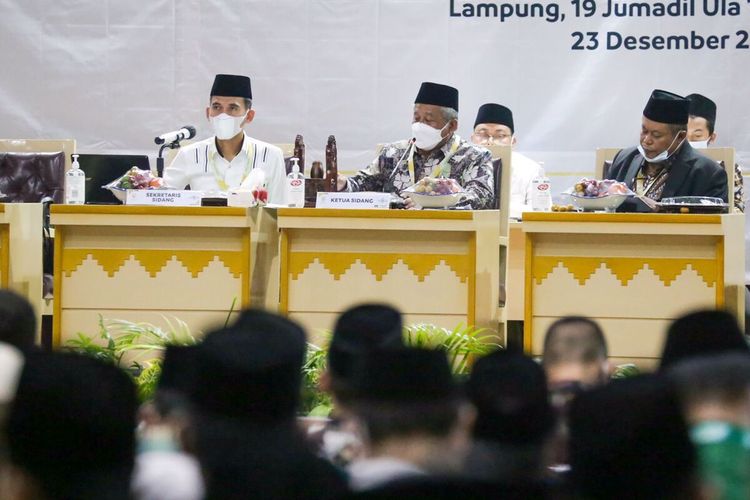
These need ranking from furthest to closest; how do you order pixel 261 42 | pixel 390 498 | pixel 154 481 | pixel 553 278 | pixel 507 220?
1. pixel 261 42
2. pixel 507 220
3. pixel 553 278
4. pixel 154 481
5. pixel 390 498

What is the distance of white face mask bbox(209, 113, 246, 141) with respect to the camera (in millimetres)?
6215

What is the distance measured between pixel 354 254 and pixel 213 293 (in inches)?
23.0

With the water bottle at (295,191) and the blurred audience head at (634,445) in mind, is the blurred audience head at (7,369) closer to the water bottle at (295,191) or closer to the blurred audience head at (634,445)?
the blurred audience head at (634,445)

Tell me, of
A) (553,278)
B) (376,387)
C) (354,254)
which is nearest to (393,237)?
(354,254)

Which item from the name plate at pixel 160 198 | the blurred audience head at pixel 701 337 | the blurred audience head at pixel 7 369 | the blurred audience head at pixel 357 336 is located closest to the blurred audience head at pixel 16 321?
the blurred audience head at pixel 7 369

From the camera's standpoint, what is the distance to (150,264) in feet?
16.9

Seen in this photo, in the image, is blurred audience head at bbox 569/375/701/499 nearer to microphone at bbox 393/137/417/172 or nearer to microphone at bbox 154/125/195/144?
microphone at bbox 154/125/195/144

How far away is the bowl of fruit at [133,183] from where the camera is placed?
5.21 metres

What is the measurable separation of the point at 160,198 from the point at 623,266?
1.87 m

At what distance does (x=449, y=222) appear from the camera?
201 inches

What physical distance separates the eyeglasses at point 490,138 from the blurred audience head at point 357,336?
15.4 ft

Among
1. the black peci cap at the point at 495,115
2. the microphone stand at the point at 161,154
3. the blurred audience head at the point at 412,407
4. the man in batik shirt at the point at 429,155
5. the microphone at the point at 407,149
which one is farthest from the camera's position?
the black peci cap at the point at 495,115

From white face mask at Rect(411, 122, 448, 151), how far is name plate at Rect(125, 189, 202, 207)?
4.53 feet

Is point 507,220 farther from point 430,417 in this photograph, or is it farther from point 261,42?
point 430,417
